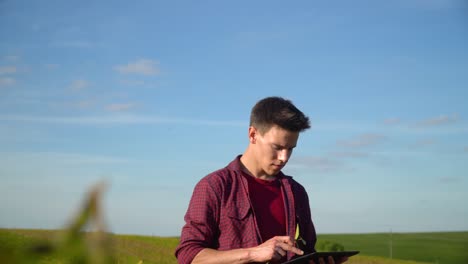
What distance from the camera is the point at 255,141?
484 centimetres

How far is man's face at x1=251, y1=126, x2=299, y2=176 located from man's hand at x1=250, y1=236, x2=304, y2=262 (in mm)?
660

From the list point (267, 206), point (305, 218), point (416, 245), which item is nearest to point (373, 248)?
point (416, 245)

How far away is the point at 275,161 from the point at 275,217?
49 centimetres

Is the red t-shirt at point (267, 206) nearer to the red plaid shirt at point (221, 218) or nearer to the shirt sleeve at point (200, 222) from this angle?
the red plaid shirt at point (221, 218)

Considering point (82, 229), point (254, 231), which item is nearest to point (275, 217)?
point (254, 231)

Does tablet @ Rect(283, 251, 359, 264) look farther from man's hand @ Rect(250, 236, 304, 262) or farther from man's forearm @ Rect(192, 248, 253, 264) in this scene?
man's forearm @ Rect(192, 248, 253, 264)

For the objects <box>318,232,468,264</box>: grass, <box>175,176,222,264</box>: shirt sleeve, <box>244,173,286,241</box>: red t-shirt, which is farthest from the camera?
<box>318,232,468,264</box>: grass

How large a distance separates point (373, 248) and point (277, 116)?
28.2 metres

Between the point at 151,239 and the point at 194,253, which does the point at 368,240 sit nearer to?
the point at 151,239

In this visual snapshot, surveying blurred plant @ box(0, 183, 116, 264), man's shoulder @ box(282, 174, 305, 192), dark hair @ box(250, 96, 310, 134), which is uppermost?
dark hair @ box(250, 96, 310, 134)

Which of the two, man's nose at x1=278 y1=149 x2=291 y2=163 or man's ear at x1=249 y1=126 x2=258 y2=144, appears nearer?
man's nose at x1=278 y1=149 x2=291 y2=163

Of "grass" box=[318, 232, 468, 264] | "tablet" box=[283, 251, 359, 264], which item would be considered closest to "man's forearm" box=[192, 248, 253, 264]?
"tablet" box=[283, 251, 359, 264]

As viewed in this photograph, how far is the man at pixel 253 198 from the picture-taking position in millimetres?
4750

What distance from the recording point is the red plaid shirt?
4.74 m
